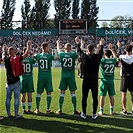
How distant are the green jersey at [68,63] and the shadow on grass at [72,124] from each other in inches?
48.3

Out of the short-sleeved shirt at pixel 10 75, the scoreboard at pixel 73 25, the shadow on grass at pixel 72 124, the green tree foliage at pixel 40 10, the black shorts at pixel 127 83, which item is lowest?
the shadow on grass at pixel 72 124

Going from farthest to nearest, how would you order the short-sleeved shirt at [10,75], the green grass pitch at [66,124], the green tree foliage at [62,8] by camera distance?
the green tree foliage at [62,8], the short-sleeved shirt at [10,75], the green grass pitch at [66,124]

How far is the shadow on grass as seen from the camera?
19.7 ft

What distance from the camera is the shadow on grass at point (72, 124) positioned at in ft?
19.7

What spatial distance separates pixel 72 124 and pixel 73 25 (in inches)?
897

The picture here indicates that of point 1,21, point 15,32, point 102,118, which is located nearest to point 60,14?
point 1,21

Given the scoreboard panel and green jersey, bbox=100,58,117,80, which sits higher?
the scoreboard panel

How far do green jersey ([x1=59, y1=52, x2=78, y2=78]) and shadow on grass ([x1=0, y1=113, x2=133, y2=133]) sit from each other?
123cm

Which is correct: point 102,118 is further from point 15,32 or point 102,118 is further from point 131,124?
point 15,32

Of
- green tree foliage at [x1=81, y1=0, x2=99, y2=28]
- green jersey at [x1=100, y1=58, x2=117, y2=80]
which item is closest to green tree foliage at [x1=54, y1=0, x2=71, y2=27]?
green tree foliage at [x1=81, y1=0, x2=99, y2=28]

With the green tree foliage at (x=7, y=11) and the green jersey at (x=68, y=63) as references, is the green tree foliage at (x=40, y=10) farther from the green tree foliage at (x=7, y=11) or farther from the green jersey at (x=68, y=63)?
the green jersey at (x=68, y=63)

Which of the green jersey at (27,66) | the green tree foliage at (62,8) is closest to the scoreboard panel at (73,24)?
the green jersey at (27,66)

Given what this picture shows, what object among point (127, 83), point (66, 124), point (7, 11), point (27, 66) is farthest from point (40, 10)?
point (66, 124)

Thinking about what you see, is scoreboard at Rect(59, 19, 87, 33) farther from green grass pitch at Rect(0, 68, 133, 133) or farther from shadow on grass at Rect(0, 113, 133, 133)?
shadow on grass at Rect(0, 113, 133, 133)
